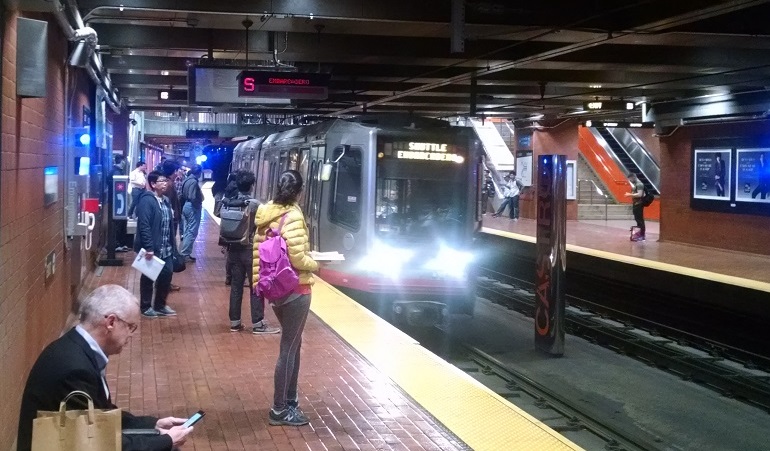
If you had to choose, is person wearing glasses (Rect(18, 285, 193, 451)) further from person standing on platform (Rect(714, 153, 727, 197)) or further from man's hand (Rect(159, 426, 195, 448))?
person standing on platform (Rect(714, 153, 727, 197))

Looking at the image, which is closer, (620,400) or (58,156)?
(58,156)

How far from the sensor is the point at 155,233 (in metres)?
10.1

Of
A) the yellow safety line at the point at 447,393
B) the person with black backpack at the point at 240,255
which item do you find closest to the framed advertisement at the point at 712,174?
the yellow safety line at the point at 447,393

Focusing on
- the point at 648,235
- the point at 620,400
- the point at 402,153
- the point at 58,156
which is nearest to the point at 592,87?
the point at 648,235

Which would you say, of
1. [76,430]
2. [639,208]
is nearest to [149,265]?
[76,430]

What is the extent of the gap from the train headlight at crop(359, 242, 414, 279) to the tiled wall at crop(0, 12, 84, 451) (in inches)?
202

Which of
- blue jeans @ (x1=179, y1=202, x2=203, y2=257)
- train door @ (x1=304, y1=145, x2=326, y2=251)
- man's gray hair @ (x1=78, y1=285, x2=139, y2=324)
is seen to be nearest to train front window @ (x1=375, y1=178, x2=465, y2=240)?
train door @ (x1=304, y1=145, x2=326, y2=251)

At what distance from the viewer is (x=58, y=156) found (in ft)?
27.4

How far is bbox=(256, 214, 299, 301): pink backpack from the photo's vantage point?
243 inches

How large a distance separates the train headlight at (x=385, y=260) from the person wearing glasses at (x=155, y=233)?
3.11m

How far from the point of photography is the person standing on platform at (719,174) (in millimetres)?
20652

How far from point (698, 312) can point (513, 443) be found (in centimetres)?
962

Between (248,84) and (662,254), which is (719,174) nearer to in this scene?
(662,254)

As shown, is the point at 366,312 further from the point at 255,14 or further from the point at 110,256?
the point at 110,256
